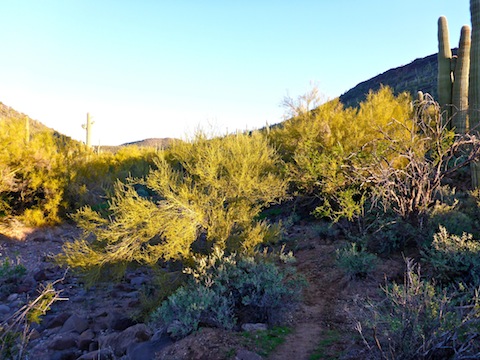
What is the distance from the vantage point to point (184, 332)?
499 centimetres

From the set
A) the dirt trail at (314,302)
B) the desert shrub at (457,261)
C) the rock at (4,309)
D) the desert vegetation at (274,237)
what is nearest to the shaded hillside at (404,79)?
the desert vegetation at (274,237)

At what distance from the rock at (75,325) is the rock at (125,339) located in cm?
94

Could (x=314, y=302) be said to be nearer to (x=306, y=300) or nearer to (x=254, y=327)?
(x=306, y=300)

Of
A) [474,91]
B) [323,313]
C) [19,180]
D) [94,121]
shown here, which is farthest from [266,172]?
[94,121]

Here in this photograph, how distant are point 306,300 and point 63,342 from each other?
413cm

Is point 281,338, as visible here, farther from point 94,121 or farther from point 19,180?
point 94,121

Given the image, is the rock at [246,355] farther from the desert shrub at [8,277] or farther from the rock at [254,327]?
the desert shrub at [8,277]

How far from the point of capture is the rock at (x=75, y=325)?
6.58 m

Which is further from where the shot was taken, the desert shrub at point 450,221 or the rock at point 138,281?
the rock at point 138,281

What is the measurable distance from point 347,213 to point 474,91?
7.01 m

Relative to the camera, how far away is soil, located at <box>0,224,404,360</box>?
4520 mm

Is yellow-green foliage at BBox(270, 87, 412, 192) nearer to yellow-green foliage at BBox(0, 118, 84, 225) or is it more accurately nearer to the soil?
the soil

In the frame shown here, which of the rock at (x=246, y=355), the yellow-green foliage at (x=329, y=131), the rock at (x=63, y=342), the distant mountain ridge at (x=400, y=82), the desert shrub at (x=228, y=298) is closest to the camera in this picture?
the rock at (x=246, y=355)

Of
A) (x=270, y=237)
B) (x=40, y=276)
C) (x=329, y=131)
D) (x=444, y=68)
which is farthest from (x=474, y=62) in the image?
(x=40, y=276)
